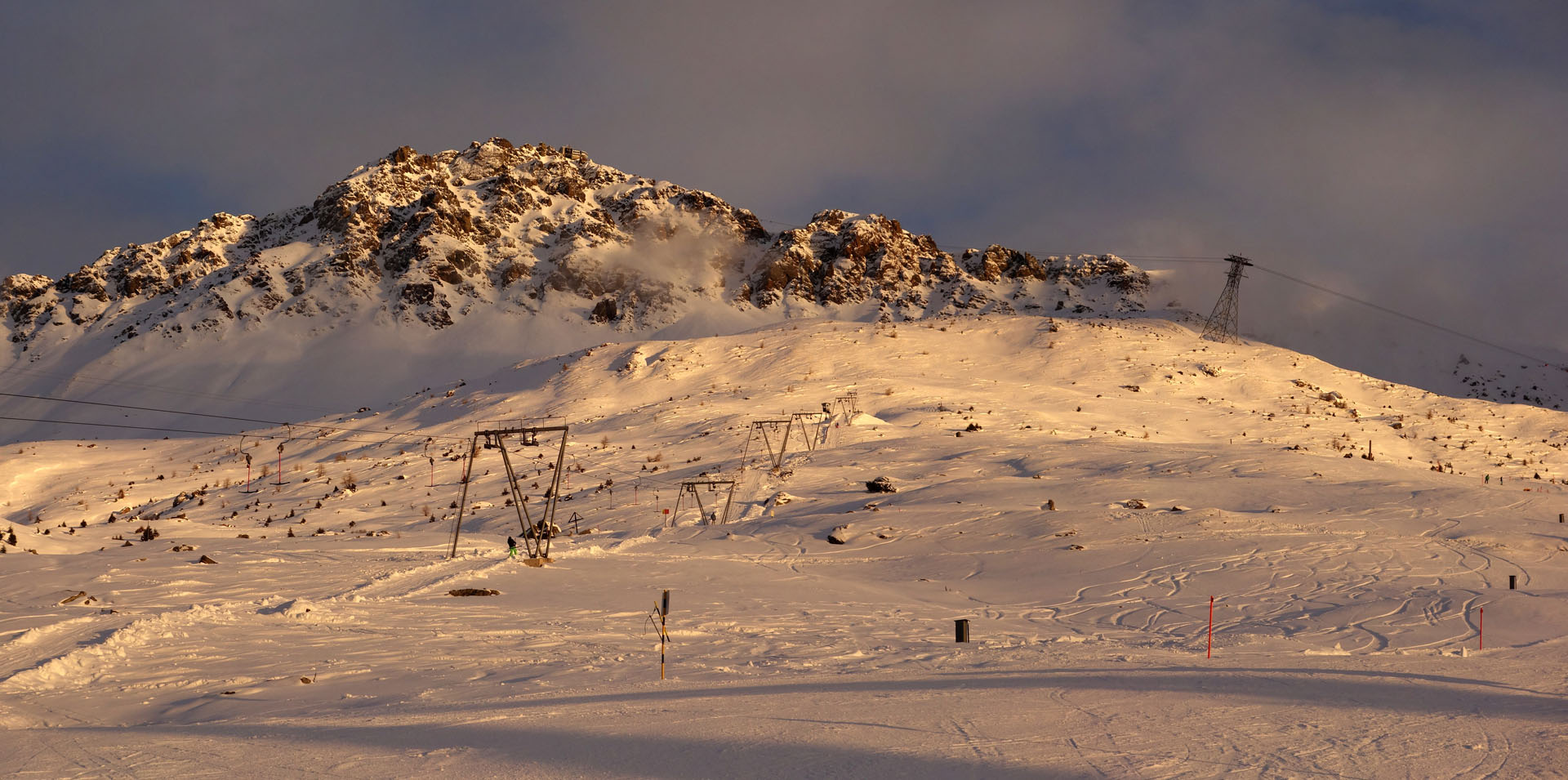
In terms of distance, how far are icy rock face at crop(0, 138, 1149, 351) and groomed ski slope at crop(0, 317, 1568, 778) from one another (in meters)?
56.9

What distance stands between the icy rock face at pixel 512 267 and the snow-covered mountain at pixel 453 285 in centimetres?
25

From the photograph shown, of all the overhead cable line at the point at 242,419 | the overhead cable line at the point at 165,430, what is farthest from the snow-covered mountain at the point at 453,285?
the overhead cable line at the point at 165,430

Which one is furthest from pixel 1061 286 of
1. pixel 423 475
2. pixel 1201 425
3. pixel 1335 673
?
pixel 1335 673

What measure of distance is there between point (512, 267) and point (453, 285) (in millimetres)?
6516

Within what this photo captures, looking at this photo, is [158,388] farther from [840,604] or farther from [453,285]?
[840,604]

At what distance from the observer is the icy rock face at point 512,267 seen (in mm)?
103562

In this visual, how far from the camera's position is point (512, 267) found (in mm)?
109125

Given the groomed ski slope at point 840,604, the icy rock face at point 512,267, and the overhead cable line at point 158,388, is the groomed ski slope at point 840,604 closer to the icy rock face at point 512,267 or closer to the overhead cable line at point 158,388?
the overhead cable line at point 158,388

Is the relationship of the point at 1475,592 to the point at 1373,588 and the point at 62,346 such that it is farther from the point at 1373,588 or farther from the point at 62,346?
the point at 62,346

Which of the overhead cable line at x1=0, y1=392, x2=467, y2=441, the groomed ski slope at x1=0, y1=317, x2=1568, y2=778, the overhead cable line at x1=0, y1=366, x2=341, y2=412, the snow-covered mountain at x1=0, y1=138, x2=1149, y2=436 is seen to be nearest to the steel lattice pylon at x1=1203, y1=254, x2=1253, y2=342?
the groomed ski slope at x1=0, y1=317, x2=1568, y2=778

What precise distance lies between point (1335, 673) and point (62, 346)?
396ft

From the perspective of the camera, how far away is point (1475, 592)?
17.2m

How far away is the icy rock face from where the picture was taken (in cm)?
10356

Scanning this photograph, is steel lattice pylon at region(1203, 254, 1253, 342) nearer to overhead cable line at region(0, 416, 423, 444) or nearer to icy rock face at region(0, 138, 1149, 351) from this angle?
icy rock face at region(0, 138, 1149, 351)
